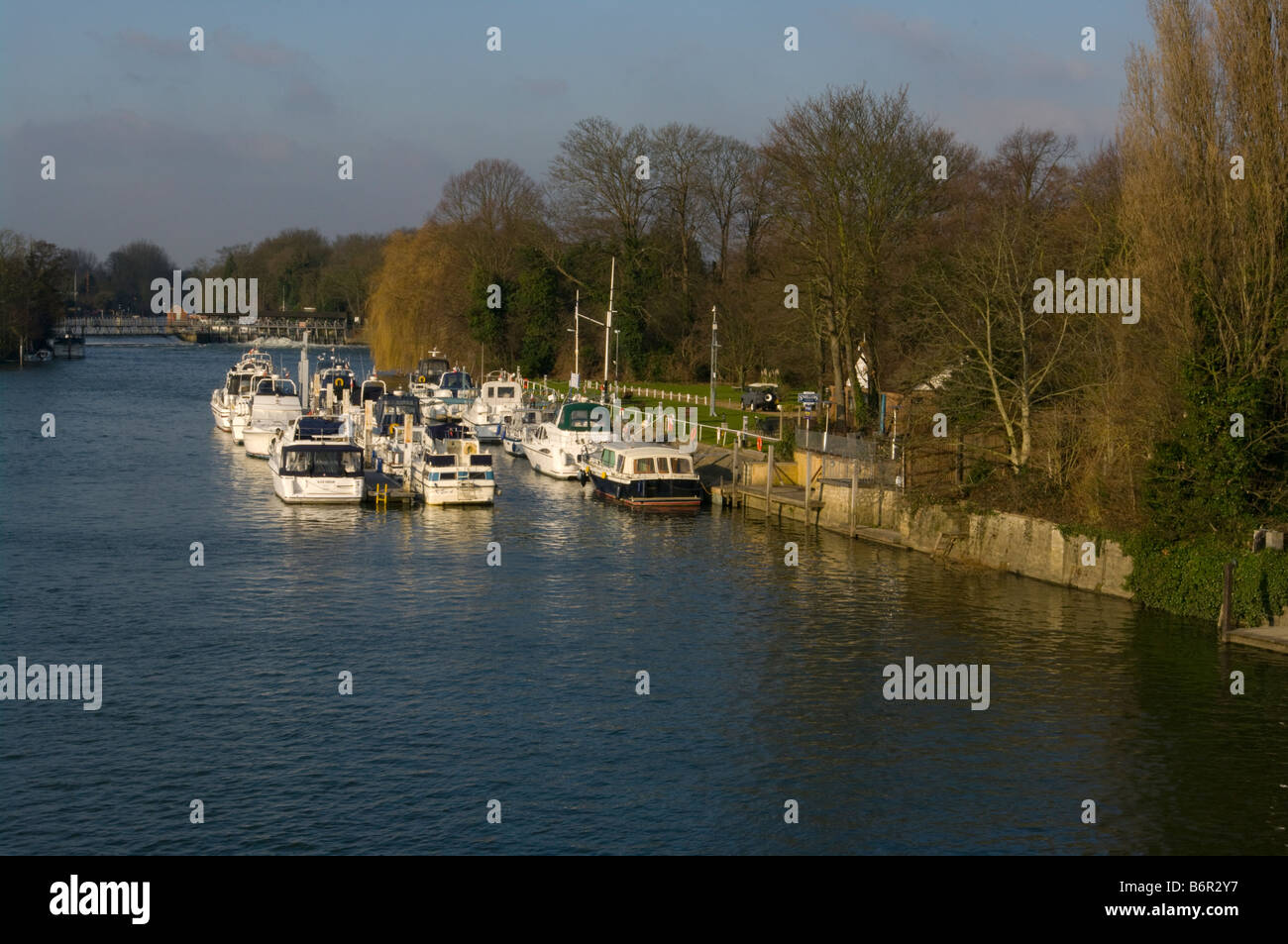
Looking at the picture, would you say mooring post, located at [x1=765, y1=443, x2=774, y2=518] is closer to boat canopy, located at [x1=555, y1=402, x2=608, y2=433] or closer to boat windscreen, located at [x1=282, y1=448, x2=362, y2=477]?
boat canopy, located at [x1=555, y1=402, x2=608, y2=433]

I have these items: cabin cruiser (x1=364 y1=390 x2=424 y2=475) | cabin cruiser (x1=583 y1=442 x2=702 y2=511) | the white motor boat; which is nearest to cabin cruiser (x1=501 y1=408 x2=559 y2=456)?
cabin cruiser (x1=364 y1=390 x2=424 y2=475)

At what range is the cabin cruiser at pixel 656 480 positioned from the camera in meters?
50.7

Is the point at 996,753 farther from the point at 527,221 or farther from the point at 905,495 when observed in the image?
the point at 527,221

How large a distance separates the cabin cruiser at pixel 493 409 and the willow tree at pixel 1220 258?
4316cm

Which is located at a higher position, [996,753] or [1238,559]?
[1238,559]

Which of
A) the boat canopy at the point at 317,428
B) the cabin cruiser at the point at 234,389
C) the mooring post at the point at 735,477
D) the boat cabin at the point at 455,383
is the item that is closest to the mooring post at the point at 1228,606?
the mooring post at the point at 735,477

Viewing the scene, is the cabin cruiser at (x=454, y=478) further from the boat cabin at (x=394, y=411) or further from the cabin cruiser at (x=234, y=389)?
Answer: the cabin cruiser at (x=234, y=389)

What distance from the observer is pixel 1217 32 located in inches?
1362

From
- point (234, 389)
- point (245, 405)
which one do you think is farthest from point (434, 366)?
point (245, 405)

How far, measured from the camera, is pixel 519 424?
2832 inches

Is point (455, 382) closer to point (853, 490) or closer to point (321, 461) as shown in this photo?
point (321, 461)

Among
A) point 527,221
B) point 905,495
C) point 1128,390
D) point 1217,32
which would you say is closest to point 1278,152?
point 1217,32

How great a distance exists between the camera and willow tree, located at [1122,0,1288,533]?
107ft
